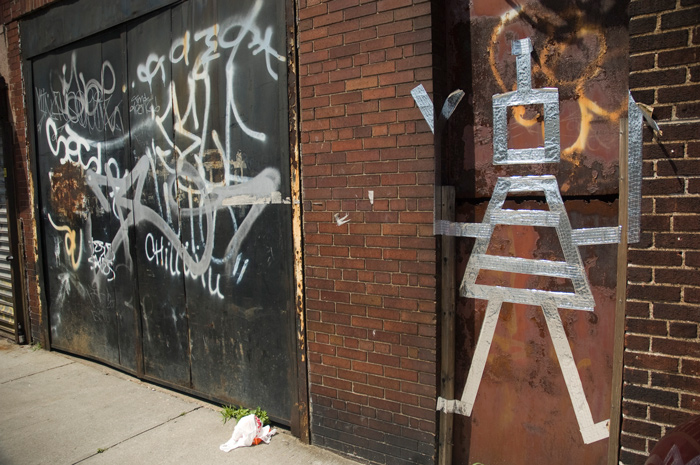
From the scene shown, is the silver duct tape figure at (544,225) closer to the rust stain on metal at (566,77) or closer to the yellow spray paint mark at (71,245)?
the rust stain on metal at (566,77)

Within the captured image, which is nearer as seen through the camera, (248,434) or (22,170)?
(248,434)

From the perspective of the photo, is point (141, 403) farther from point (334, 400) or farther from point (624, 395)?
point (624, 395)

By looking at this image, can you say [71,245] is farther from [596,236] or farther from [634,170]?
[634,170]

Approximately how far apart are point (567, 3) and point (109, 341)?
17.5 ft

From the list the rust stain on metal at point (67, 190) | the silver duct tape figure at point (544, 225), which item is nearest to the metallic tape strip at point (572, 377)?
the silver duct tape figure at point (544, 225)

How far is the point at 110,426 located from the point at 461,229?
Result: 3297mm

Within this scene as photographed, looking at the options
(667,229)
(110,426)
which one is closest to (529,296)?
(667,229)

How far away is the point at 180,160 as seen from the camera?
461 centimetres

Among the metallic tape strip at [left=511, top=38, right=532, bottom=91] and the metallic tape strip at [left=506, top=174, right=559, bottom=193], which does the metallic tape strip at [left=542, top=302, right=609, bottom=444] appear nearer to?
the metallic tape strip at [left=506, top=174, right=559, bottom=193]

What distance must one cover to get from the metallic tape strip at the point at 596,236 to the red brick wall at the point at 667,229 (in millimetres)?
188

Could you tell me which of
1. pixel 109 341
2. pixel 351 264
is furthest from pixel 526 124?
pixel 109 341

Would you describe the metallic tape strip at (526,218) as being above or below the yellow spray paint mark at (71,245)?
above

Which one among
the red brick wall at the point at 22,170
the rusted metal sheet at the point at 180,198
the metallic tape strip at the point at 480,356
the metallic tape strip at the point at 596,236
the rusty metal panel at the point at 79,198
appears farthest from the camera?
Answer: the red brick wall at the point at 22,170

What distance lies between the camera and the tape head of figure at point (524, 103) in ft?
9.50
